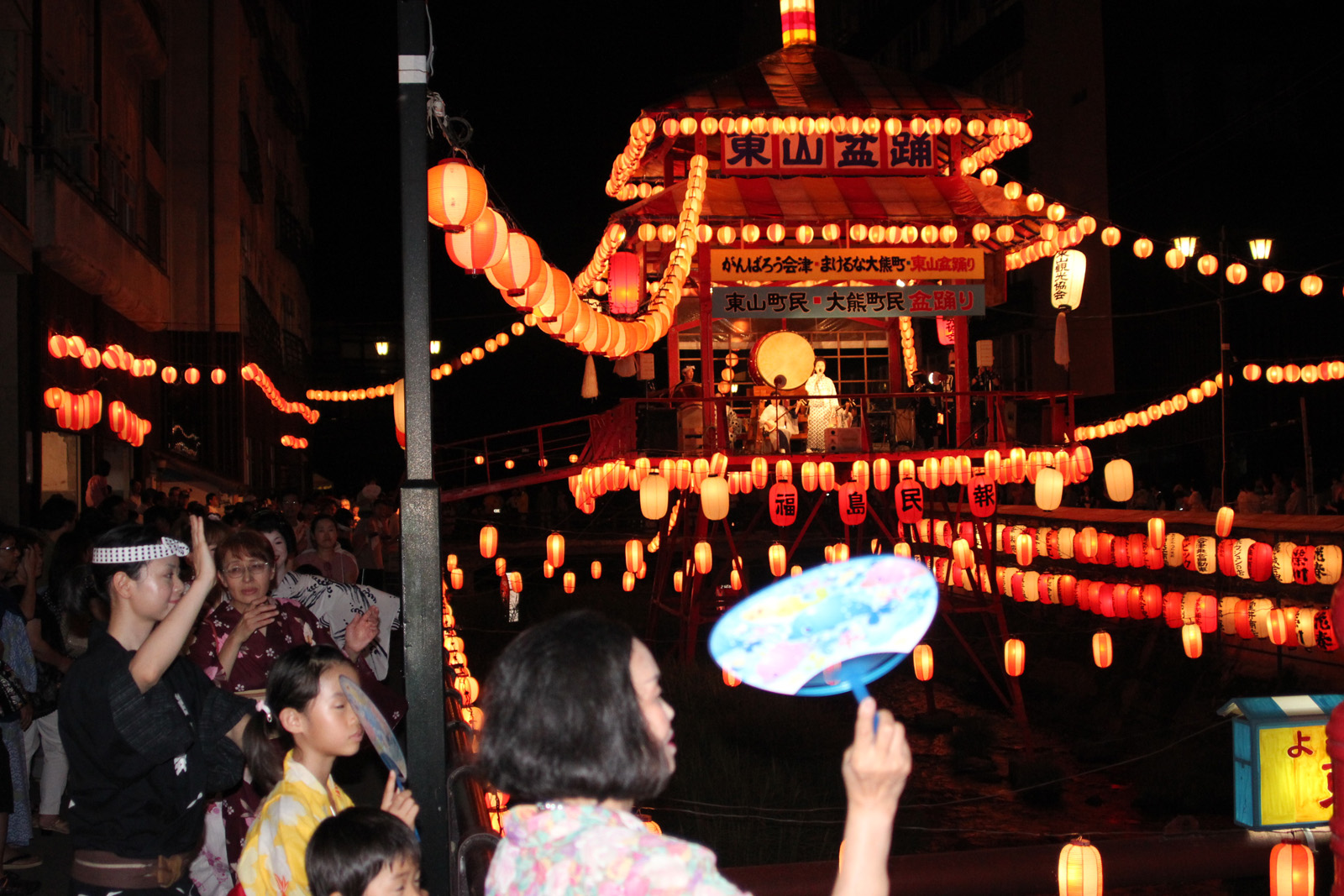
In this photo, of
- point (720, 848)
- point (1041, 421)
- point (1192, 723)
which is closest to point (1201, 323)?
point (1041, 421)

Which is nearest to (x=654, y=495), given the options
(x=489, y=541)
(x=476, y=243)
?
(x=489, y=541)

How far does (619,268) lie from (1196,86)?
1840 centimetres

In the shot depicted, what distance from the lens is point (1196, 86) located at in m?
27.9

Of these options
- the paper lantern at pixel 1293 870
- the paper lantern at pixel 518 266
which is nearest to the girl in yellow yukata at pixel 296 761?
the paper lantern at pixel 1293 870

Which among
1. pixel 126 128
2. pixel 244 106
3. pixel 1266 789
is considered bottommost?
pixel 1266 789

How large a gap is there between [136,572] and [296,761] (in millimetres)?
843

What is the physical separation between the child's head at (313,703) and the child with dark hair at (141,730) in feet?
0.97

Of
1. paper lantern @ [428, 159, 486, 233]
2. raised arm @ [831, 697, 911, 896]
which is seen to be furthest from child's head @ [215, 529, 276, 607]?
raised arm @ [831, 697, 911, 896]

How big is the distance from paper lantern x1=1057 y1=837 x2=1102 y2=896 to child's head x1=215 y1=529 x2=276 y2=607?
167 inches

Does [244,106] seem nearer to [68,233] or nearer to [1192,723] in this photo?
[68,233]

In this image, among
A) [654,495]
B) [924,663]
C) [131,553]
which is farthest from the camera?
[924,663]

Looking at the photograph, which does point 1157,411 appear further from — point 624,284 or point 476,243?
point 476,243

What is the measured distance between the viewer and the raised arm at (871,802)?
217 centimetres

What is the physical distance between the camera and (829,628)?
8.00ft
